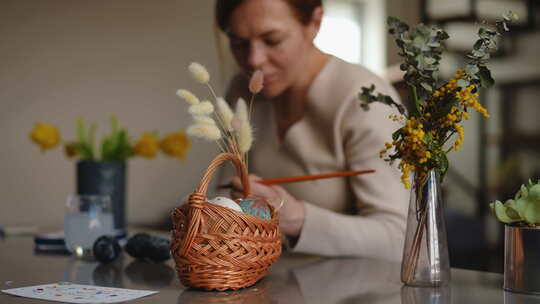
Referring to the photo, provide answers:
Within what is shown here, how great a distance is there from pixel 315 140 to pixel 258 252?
2.76 feet

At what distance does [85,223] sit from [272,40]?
0.76 meters

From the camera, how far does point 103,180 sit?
1.90 metres

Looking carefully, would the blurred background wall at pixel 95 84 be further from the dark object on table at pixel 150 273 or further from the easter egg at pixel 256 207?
the easter egg at pixel 256 207

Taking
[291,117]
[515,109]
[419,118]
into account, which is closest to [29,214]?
[291,117]

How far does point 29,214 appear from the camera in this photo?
2.56m

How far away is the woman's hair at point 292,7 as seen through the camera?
1.88m

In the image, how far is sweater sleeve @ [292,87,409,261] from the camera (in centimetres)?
150

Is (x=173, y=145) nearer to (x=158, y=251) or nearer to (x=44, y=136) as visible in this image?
(x=44, y=136)

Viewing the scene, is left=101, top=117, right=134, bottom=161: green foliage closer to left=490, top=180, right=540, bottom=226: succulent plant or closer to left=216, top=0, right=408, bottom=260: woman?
left=216, top=0, right=408, bottom=260: woman

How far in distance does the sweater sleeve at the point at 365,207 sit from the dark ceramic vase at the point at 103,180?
0.67 m

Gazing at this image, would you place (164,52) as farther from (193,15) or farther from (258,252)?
(258,252)

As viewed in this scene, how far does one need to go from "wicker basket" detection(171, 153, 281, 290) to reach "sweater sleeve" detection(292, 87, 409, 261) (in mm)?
478

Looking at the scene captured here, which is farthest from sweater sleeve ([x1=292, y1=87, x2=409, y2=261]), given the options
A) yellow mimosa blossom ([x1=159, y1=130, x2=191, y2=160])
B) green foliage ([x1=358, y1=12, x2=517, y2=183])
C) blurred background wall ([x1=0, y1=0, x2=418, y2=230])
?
blurred background wall ([x1=0, y1=0, x2=418, y2=230])

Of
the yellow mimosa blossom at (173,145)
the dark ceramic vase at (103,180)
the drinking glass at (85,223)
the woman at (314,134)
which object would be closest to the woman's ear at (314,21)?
the woman at (314,134)
